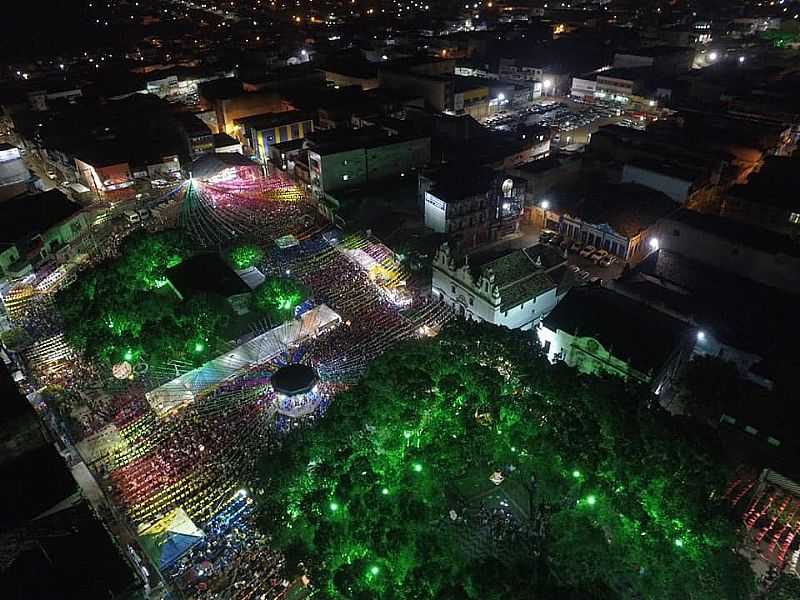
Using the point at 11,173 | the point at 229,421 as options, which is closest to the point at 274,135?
the point at 11,173

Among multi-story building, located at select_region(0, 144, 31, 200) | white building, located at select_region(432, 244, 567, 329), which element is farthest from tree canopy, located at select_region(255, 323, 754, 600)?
multi-story building, located at select_region(0, 144, 31, 200)

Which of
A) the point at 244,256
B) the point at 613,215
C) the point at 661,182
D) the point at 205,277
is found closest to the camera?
the point at 205,277

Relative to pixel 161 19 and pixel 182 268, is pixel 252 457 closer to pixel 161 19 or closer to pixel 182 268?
pixel 182 268

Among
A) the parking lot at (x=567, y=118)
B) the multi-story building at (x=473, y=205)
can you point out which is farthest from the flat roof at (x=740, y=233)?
the parking lot at (x=567, y=118)

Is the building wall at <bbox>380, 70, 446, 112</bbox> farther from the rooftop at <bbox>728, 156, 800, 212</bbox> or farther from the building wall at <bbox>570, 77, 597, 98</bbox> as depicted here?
the rooftop at <bbox>728, 156, 800, 212</bbox>

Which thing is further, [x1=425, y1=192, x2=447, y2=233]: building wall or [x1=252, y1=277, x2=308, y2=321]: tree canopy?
[x1=425, y1=192, x2=447, y2=233]: building wall

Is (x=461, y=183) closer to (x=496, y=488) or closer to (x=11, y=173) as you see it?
(x=496, y=488)

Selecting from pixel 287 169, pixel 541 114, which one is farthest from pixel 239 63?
pixel 541 114
